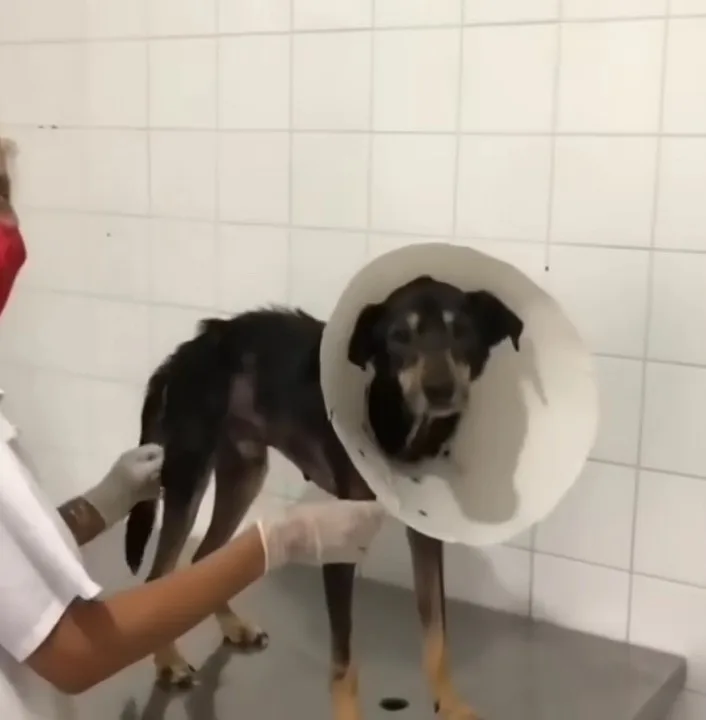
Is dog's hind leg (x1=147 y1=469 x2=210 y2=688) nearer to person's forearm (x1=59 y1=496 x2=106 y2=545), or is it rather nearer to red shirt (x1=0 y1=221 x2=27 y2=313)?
person's forearm (x1=59 y1=496 x2=106 y2=545)

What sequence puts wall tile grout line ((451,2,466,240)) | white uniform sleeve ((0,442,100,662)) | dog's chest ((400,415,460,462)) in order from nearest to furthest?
white uniform sleeve ((0,442,100,662)) < dog's chest ((400,415,460,462)) < wall tile grout line ((451,2,466,240))

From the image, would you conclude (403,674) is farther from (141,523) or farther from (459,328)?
(459,328)

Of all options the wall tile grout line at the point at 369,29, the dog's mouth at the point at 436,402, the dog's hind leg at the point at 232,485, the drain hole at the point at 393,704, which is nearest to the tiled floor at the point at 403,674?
the drain hole at the point at 393,704

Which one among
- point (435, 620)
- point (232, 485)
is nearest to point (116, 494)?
point (232, 485)

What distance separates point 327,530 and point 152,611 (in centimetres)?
20

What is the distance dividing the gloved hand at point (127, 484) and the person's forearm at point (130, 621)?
0.28m

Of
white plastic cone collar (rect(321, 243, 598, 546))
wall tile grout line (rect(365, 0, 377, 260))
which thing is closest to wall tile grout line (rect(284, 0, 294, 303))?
wall tile grout line (rect(365, 0, 377, 260))

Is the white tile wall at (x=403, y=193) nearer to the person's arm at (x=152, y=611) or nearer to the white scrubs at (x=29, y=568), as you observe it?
the person's arm at (x=152, y=611)

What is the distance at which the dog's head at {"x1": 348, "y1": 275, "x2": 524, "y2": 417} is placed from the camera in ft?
3.31

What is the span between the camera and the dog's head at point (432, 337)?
1.01 metres

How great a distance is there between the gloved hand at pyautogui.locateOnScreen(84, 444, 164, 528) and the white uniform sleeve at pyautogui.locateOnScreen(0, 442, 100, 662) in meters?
0.32

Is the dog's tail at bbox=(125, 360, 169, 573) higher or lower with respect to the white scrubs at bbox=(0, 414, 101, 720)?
lower

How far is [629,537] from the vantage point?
4.27 ft

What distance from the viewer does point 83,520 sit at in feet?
3.91
